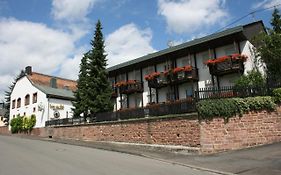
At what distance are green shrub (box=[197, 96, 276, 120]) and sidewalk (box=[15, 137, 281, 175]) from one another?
2.01m

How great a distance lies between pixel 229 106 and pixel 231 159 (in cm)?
359

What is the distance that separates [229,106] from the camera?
16.1 meters

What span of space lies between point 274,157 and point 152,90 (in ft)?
58.9

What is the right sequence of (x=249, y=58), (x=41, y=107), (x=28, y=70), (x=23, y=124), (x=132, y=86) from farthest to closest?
(x=28, y=70)
(x=23, y=124)
(x=41, y=107)
(x=132, y=86)
(x=249, y=58)

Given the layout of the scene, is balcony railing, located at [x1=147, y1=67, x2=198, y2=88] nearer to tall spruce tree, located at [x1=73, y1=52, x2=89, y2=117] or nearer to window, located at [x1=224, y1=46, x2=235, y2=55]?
window, located at [x1=224, y1=46, x2=235, y2=55]

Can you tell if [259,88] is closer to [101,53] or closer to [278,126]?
[278,126]

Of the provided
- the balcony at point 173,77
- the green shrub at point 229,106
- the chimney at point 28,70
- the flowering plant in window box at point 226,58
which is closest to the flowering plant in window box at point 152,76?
the balcony at point 173,77

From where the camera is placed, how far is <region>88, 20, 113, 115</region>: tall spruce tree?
2709 cm

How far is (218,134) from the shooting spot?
616 inches

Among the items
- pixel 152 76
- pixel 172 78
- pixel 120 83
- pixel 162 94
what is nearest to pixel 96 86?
pixel 120 83

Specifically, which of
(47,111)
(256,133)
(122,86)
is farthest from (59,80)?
(256,133)

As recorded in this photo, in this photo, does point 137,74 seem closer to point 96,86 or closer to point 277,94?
point 96,86

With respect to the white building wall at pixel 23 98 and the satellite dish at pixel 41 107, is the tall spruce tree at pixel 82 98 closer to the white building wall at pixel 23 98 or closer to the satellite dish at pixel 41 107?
the satellite dish at pixel 41 107

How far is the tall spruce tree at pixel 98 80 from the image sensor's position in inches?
1067
